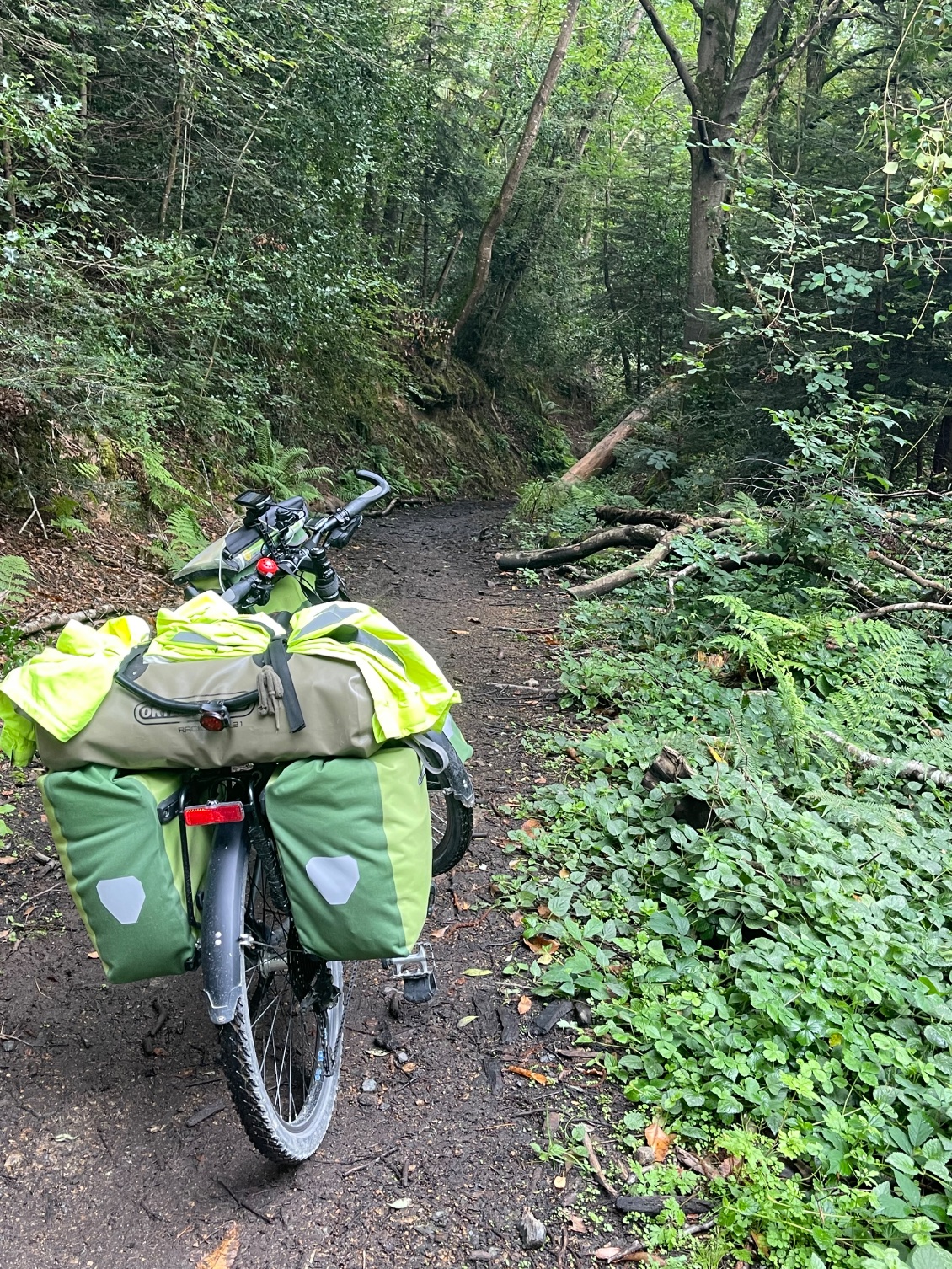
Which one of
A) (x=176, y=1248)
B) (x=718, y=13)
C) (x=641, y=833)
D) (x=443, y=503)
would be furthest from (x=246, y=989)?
(x=718, y=13)

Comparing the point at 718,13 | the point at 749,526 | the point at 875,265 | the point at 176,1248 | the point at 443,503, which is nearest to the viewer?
the point at 176,1248

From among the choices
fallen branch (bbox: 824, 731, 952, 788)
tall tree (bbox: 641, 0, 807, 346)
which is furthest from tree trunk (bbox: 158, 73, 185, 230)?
fallen branch (bbox: 824, 731, 952, 788)

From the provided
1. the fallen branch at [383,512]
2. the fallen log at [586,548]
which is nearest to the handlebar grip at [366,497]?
the fallen log at [586,548]

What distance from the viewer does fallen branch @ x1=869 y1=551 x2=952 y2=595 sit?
6344 mm

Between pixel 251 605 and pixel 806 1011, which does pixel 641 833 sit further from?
pixel 251 605

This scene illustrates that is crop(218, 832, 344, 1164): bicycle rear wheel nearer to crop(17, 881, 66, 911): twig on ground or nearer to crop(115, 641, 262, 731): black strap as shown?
crop(115, 641, 262, 731): black strap

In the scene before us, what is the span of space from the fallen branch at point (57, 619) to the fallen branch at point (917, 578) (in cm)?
624

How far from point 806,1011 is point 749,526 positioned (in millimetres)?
4905

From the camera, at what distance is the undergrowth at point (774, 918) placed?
7.37ft

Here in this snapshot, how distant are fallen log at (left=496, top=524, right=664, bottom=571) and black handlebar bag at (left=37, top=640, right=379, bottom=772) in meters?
6.55

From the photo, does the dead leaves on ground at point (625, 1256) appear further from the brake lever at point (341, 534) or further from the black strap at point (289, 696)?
the brake lever at point (341, 534)

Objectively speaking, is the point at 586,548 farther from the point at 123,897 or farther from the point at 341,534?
the point at 123,897

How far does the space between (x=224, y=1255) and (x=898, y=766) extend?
12.8 feet

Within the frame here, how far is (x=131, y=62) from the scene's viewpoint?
780 cm
